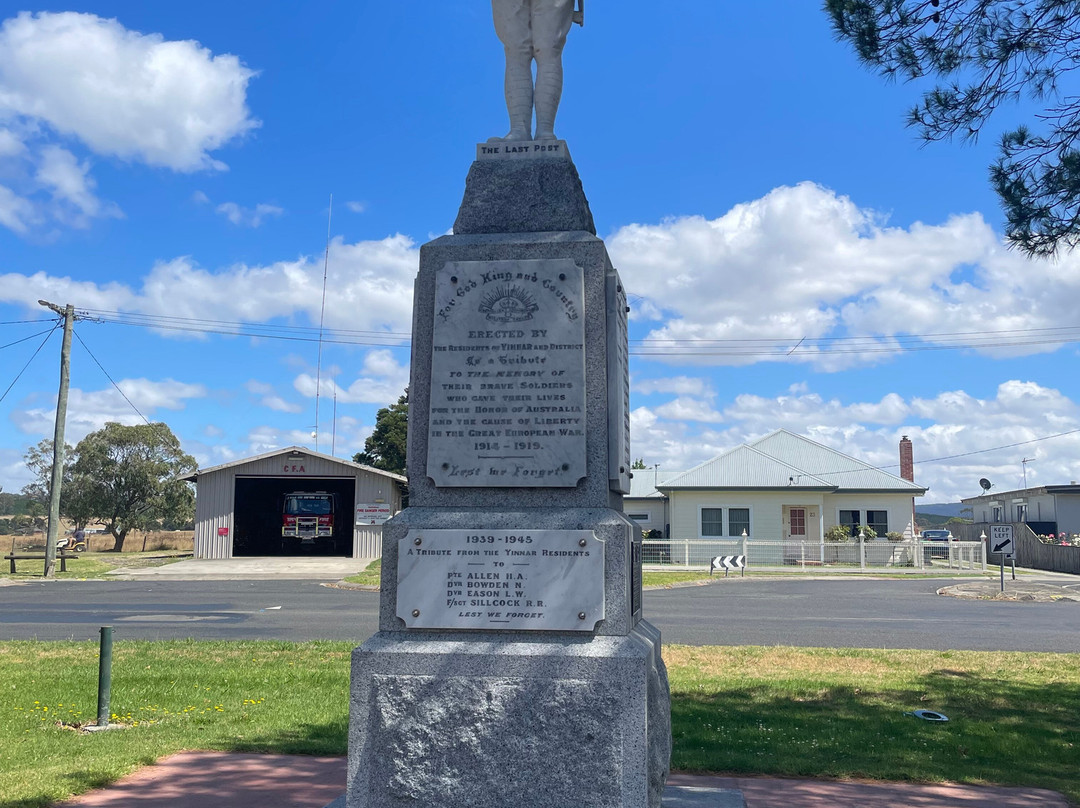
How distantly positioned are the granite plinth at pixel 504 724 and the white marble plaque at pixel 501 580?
4.2 inches

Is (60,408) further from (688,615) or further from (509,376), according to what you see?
(509,376)

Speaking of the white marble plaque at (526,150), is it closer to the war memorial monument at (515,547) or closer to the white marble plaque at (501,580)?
the war memorial monument at (515,547)

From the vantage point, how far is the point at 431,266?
16.1 feet

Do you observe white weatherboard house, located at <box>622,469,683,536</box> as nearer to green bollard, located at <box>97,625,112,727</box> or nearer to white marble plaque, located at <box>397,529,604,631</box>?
green bollard, located at <box>97,625,112,727</box>

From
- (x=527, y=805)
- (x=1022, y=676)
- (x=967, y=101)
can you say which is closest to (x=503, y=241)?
(x=527, y=805)

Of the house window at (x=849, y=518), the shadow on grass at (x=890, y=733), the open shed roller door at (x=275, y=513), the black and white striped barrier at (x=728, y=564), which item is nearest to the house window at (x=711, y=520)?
the house window at (x=849, y=518)

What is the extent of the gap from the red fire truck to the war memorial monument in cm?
3181

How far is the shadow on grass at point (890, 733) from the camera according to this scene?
6.00m

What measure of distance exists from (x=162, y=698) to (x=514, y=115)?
20.0 ft

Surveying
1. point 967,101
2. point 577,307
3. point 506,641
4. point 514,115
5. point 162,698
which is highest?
point 967,101

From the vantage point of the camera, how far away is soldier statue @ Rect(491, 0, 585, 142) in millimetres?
5332

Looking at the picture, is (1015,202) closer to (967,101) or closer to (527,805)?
(967,101)

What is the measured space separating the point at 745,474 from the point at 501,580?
109 ft

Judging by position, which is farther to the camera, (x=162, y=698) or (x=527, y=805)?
(x=162, y=698)
